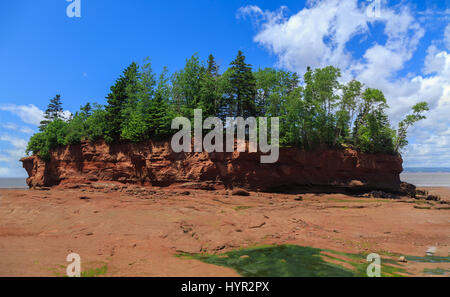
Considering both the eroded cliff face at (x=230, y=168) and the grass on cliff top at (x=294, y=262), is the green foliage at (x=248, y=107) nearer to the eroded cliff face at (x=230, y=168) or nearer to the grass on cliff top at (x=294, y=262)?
the eroded cliff face at (x=230, y=168)

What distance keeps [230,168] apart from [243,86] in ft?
39.1

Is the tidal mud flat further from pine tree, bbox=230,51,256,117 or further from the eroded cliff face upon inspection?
pine tree, bbox=230,51,256,117

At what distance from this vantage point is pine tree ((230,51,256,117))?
29281 millimetres

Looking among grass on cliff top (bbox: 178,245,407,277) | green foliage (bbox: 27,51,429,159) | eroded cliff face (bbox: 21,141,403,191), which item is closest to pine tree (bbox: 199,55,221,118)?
green foliage (bbox: 27,51,429,159)

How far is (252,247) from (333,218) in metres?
7.62

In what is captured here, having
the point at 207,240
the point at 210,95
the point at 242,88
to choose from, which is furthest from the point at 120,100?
the point at 207,240

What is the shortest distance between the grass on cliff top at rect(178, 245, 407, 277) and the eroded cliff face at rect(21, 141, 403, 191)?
17017 mm

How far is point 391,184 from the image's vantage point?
2842 centimetres

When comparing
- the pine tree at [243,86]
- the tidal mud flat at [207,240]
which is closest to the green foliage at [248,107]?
the pine tree at [243,86]

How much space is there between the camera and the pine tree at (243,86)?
2928 cm

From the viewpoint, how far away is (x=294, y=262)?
21.6 ft
